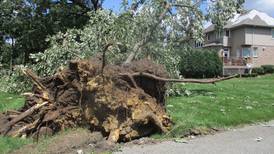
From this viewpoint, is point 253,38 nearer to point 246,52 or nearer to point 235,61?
point 246,52

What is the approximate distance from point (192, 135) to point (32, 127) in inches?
133

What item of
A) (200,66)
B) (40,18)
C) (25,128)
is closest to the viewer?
(25,128)

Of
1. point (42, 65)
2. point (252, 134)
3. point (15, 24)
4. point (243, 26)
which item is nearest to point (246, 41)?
point (243, 26)

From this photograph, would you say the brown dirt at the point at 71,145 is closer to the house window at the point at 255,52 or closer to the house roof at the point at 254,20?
the house roof at the point at 254,20

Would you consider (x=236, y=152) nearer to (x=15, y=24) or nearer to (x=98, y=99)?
(x=98, y=99)

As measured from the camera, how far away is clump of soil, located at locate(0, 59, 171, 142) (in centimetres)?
918

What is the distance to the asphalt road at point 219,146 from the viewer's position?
8016 millimetres

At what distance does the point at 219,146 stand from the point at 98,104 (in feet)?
8.39

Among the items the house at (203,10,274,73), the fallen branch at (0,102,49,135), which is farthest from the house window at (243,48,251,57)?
the fallen branch at (0,102,49,135)

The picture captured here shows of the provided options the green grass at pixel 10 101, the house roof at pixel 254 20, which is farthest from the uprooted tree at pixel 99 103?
the house roof at pixel 254 20

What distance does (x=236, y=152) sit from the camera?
26.0ft

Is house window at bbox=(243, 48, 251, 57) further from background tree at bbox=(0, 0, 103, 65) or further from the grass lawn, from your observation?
the grass lawn

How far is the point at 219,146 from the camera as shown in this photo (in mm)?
8430

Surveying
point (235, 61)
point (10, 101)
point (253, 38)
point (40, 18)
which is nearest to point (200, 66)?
point (235, 61)
